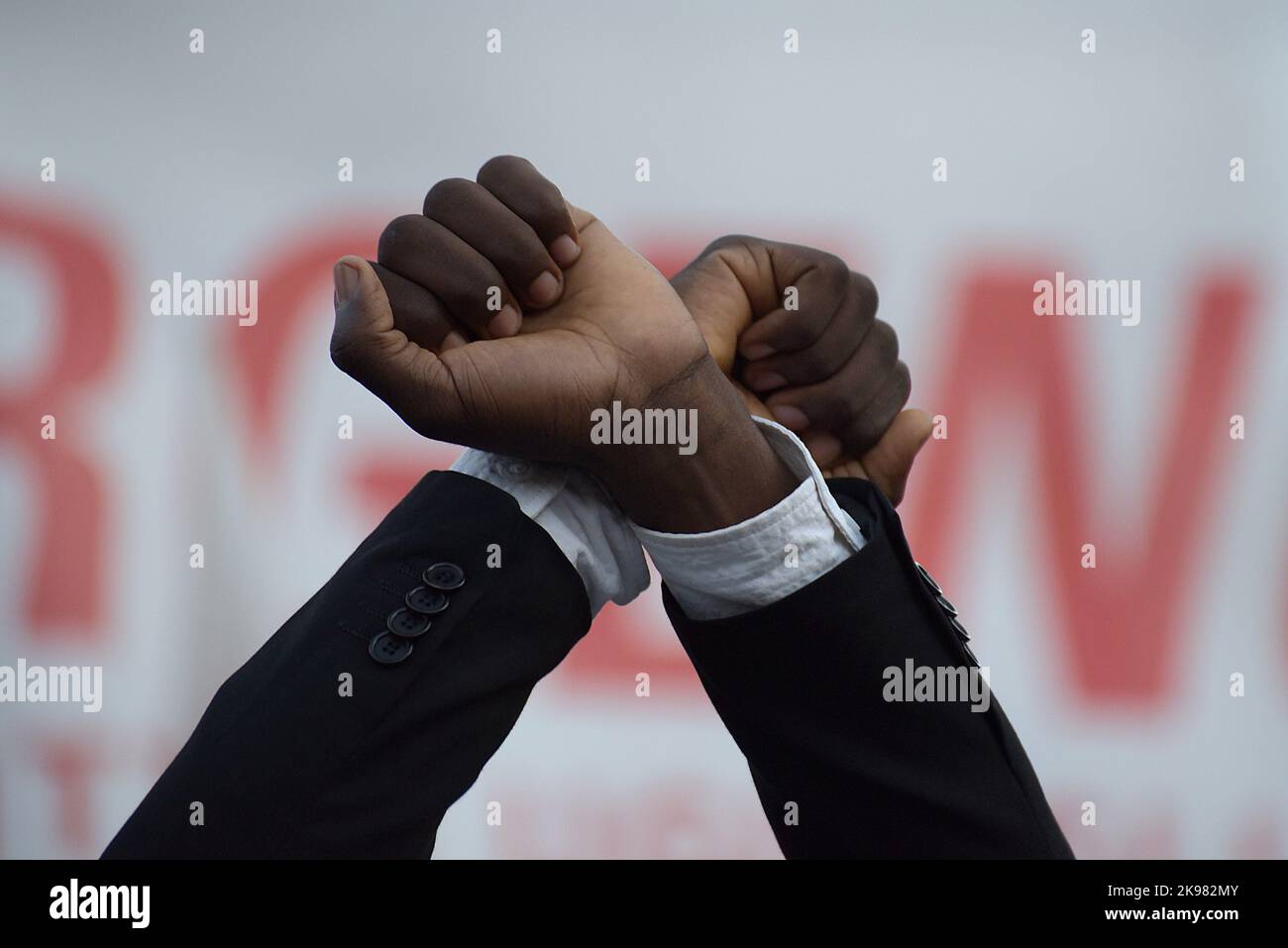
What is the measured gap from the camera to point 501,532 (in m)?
0.59

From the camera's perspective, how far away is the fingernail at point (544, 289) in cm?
59

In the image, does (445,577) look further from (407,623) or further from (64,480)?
(64,480)

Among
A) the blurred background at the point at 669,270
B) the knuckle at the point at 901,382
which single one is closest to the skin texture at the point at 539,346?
the knuckle at the point at 901,382

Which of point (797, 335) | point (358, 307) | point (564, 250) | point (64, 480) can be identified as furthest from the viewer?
point (64, 480)

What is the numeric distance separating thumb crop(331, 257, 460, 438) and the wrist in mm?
92

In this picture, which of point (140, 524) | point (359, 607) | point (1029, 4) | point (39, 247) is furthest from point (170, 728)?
point (1029, 4)

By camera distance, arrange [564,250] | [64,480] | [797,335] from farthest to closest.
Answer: [64,480], [797,335], [564,250]

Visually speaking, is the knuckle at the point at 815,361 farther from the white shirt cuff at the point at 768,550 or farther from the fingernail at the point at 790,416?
the white shirt cuff at the point at 768,550

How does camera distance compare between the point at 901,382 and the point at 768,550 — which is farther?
the point at 901,382

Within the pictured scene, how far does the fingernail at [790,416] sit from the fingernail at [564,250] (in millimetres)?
192

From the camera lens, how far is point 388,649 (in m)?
0.55

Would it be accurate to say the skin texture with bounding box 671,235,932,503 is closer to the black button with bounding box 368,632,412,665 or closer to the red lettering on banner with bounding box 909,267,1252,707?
the black button with bounding box 368,632,412,665

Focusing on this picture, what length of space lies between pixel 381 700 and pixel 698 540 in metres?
0.18

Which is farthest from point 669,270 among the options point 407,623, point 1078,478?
point 407,623
